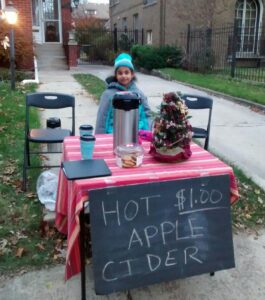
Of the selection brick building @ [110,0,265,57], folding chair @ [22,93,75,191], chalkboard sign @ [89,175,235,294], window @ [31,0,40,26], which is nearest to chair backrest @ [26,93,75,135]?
folding chair @ [22,93,75,191]

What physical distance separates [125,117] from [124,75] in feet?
3.51

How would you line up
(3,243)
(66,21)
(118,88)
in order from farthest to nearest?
(66,21) → (118,88) → (3,243)

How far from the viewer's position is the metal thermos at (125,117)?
2390 mm

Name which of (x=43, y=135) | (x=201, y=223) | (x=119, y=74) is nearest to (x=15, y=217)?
(x=43, y=135)

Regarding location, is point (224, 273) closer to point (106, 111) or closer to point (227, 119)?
point (106, 111)

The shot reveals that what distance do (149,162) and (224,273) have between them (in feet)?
3.49

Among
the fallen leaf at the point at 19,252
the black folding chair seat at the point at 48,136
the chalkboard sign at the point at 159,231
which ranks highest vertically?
the black folding chair seat at the point at 48,136

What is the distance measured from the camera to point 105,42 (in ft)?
70.9

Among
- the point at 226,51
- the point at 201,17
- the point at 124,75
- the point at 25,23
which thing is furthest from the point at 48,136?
the point at 201,17

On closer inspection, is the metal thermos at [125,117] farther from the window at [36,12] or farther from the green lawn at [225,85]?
the window at [36,12]

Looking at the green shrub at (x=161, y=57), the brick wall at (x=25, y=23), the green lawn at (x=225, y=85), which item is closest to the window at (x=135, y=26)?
the green shrub at (x=161, y=57)

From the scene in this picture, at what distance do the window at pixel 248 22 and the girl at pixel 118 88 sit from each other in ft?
53.1

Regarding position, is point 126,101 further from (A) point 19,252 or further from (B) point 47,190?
(B) point 47,190

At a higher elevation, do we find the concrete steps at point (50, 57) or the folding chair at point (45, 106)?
the concrete steps at point (50, 57)
